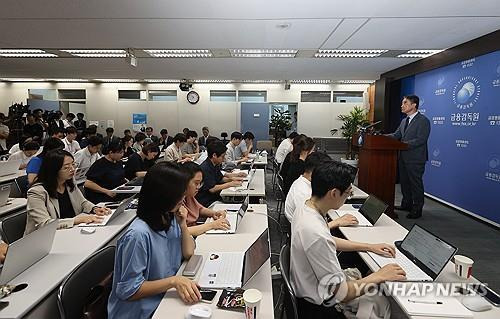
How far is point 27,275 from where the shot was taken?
1718 mm

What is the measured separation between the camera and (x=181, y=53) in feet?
19.8

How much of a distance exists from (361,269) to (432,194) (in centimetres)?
485

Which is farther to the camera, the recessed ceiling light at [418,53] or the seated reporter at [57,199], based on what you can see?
the recessed ceiling light at [418,53]

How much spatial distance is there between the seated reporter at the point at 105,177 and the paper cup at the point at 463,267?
3.44 meters

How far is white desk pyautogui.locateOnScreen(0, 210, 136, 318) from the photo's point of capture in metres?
1.46

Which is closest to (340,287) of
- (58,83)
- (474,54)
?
(474,54)

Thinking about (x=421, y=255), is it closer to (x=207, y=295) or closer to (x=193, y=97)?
(x=207, y=295)

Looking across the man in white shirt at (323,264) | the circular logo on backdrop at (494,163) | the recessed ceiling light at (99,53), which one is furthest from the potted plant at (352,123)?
the man in white shirt at (323,264)

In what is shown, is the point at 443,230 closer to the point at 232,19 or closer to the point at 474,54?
the point at 474,54

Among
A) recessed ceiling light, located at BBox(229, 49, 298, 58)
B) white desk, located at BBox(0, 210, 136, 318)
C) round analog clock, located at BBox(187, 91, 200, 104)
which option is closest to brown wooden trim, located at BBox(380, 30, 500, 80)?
recessed ceiling light, located at BBox(229, 49, 298, 58)

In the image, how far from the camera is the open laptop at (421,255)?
5.50 feet

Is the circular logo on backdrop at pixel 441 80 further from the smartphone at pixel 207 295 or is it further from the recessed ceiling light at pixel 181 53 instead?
the smartphone at pixel 207 295

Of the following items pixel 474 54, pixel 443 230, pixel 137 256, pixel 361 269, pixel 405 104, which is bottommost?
pixel 443 230

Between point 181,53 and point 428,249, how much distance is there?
545 cm
